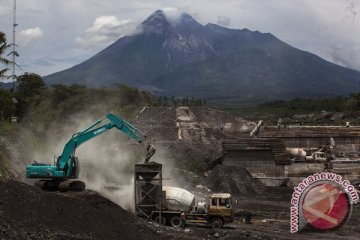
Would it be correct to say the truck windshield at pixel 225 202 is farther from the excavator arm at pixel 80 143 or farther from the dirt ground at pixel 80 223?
the excavator arm at pixel 80 143

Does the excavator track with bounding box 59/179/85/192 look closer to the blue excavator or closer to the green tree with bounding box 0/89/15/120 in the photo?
the blue excavator

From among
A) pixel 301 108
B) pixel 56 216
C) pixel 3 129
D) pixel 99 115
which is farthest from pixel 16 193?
pixel 301 108

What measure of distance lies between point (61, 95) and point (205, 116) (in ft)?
60.0

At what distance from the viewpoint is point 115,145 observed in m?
50.0

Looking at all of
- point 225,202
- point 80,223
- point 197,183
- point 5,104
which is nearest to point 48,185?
point 80,223

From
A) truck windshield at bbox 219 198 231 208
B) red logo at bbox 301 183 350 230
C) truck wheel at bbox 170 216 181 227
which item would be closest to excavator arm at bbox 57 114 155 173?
truck wheel at bbox 170 216 181 227

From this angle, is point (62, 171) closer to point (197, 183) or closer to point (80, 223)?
point (80, 223)

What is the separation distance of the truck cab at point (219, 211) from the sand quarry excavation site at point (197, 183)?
64 centimetres

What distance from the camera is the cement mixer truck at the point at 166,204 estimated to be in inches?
1061

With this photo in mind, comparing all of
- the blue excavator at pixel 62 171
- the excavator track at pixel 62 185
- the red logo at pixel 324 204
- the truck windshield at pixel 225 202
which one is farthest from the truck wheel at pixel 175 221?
the red logo at pixel 324 204

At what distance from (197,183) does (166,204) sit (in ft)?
55.9

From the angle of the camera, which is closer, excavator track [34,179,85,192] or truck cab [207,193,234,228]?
excavator track [34,179,85,192]

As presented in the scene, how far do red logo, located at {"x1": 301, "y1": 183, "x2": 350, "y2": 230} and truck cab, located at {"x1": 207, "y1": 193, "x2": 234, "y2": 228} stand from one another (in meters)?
7.86

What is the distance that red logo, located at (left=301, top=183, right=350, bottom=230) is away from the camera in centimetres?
1831
